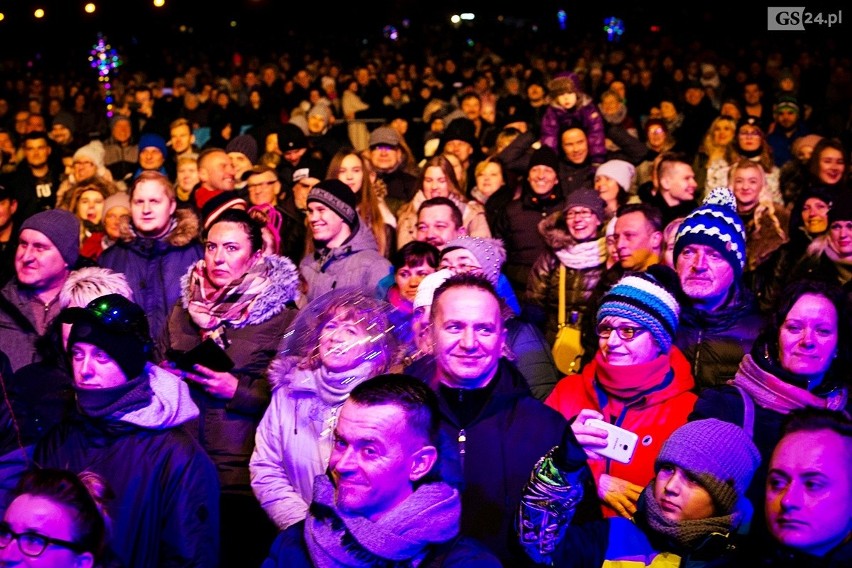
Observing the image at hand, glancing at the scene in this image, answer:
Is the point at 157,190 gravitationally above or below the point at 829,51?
below

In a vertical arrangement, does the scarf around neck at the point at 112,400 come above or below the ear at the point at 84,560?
above

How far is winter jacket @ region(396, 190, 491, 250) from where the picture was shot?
7555 millimetres

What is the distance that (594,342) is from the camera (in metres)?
5.14

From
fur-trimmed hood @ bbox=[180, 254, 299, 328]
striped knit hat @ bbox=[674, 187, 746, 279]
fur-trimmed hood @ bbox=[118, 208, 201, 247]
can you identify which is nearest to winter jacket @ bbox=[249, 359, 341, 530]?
fur-trimmed hood @ bbox=[180, 254, 299, 328]

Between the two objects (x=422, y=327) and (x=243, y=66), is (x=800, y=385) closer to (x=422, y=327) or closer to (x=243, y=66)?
(x=422, y=327)

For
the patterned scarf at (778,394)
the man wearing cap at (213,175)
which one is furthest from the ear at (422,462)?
the man wearing cap at (213,175)

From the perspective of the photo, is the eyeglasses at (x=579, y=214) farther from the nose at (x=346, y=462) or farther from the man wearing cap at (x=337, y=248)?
the nose at (x=346, y=462)

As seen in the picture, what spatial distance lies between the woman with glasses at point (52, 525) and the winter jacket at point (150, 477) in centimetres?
31

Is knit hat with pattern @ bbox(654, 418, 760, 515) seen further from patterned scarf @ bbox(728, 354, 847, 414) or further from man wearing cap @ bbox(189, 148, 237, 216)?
man wearing cap @ bbox(189, 148, 237, 216)

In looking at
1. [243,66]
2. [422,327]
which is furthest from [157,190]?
[243,66]

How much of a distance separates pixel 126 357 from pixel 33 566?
3.02ft

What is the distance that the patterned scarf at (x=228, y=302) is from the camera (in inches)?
184

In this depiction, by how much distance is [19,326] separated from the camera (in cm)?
505

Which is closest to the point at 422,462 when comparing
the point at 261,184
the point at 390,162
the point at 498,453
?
the point at 498,453
